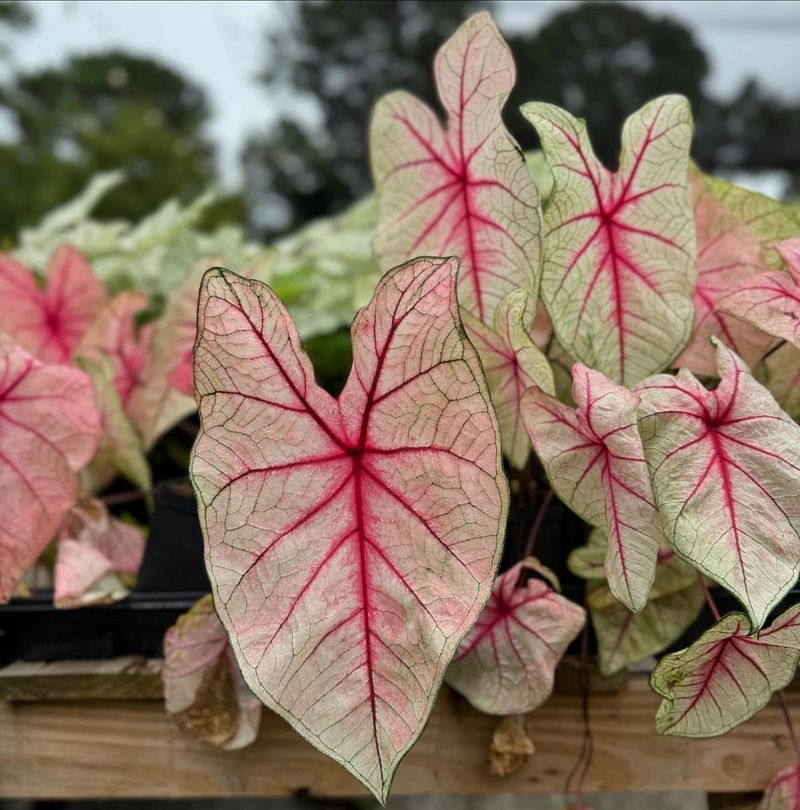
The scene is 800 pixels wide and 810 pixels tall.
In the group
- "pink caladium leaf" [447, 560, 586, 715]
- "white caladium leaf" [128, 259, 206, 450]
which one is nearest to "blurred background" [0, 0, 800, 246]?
"white caladium leaf" [128, 259, 206, 450]

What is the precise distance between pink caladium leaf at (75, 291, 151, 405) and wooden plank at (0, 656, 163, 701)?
250 millimetres

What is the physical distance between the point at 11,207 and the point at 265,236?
284cm

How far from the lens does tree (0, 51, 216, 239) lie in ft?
30.2

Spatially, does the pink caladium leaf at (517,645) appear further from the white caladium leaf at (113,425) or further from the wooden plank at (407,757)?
the white caladium leaf at (113,425)

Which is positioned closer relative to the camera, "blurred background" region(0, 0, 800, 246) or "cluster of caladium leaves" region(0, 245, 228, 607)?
"cluster of caladium leaves" region(0, 245, 228, 607)

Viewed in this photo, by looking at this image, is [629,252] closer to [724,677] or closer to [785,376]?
[785,376]

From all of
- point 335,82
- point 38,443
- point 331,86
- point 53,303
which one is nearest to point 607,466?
point 38,443

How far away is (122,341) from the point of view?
80 centimetres

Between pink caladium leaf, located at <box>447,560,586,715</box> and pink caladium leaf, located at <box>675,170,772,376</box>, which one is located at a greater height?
pink caladium leaf, located at <box>675,170,772,376</box>

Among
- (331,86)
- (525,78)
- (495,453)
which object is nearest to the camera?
(495,453)

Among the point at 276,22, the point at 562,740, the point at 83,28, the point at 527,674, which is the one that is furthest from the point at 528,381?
the point at 276,22

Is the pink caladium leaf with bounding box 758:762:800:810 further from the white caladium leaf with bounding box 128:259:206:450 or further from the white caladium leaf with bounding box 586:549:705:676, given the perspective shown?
the white caladium leaf with bounding box 128:259:206:450

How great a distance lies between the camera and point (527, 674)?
530 millimetres

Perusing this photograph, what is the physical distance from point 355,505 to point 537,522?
21 cm
